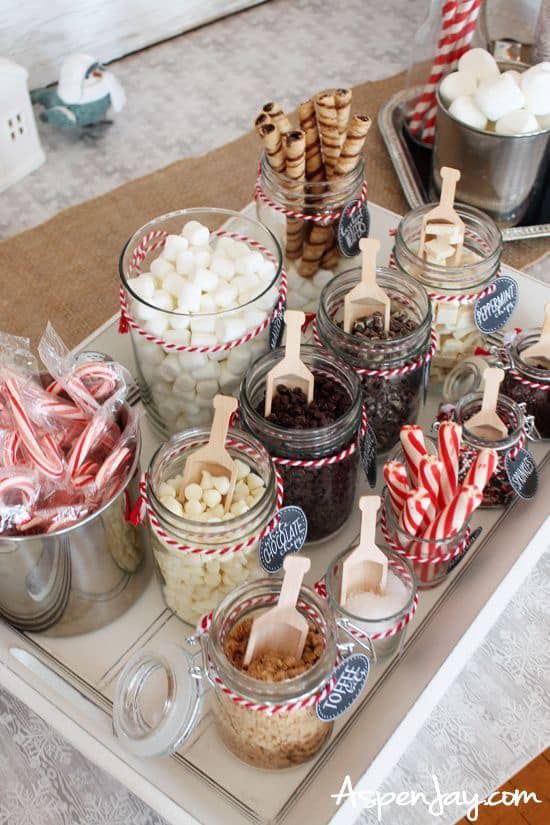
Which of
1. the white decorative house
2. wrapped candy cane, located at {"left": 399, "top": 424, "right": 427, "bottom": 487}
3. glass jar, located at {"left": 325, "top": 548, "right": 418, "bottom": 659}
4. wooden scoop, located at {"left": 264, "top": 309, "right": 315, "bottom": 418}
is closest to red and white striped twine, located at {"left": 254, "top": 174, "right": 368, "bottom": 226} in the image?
wooden scoop, located at {"left": 264, "top": 309, "right": 315, "bottom": 418}

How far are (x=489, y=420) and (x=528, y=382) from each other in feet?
0.28

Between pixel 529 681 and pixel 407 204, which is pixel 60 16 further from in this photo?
pixel 529 681

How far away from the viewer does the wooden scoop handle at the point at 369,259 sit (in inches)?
36.7

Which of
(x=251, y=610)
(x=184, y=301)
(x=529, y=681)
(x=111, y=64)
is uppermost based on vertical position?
(x=184, y=301)

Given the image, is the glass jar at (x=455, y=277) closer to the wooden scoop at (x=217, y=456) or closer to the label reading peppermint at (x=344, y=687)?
the wooden scoop at (x=217, y=456)

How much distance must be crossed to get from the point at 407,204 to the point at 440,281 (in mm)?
683

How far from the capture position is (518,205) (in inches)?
57.3

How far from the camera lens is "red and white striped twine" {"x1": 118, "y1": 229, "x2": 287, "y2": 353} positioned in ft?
2.95

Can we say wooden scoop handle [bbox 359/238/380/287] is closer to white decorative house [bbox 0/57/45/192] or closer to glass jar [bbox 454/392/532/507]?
glass jar [bbox 454/392/532/507]

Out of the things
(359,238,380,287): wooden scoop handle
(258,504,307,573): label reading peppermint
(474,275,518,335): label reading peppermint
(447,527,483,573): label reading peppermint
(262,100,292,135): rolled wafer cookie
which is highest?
(262,100,292,135): rolled wafer cookie

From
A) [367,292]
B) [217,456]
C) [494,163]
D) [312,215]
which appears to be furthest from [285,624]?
[494,163]

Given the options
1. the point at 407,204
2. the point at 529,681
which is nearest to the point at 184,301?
the point at 529,681

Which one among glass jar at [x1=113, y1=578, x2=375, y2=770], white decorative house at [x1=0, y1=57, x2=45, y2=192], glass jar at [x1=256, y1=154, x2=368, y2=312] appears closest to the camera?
glass jar at [x1=113, y1=578, x2=375, y2=770]

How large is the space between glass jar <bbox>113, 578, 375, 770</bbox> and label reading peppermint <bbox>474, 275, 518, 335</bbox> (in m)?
0.42
